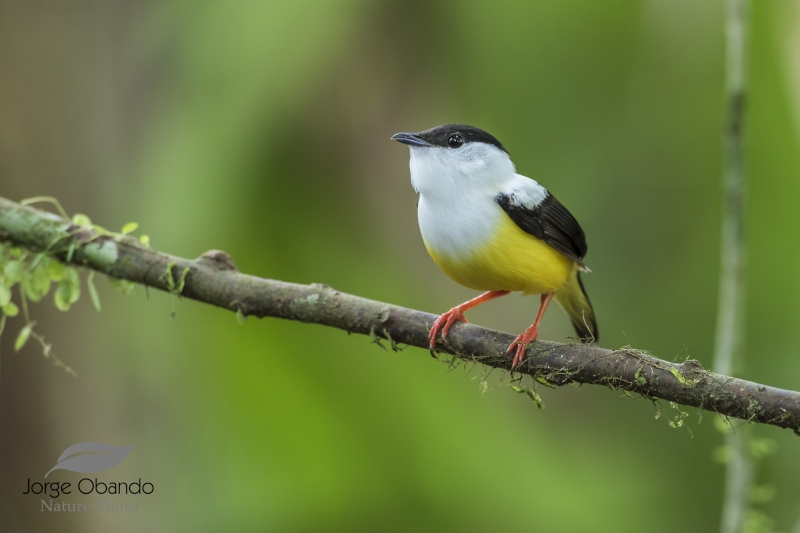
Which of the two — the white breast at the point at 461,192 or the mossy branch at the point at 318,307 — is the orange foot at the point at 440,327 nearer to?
the mossy branch at the point at 318,307

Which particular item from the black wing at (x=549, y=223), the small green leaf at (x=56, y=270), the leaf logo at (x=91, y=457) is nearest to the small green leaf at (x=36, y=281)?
the small green leaf at (x=56, y=270)

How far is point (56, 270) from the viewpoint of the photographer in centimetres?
236

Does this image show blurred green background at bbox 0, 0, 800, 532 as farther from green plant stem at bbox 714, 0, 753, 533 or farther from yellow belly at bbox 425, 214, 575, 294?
yellow belly at bbox 425, 214, 575, 294

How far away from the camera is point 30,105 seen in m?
4.20

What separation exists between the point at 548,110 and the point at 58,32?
10.9 feet

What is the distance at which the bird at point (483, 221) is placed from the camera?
234 cm

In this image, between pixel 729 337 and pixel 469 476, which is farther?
pixel 469 476

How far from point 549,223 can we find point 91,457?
8.65 feet

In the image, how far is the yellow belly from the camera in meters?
2.34

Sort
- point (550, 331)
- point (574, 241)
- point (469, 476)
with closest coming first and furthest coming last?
1. point (574, 241)
2. point (469, 476)
3. point (550, 331)

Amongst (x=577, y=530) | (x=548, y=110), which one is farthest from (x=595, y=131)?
(x=577, y=530)

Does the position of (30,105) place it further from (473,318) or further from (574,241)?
(574,241)

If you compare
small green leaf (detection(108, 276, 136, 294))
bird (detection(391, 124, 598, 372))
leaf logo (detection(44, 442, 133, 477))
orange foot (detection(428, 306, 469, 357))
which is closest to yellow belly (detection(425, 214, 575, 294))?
bird (detection(391, 124, 598, 372))

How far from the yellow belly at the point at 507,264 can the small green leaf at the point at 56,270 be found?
4.16ft
